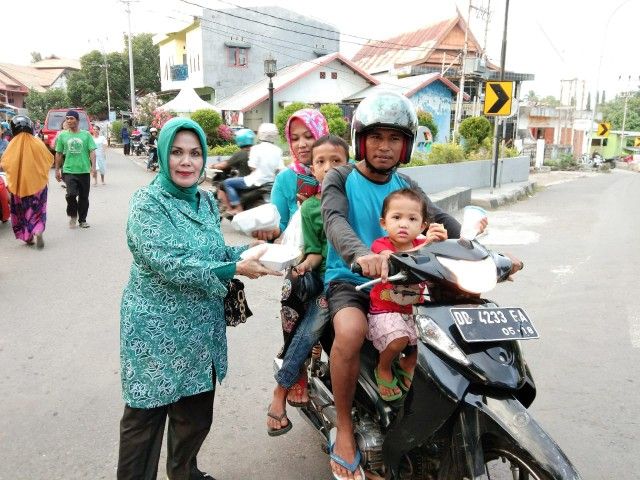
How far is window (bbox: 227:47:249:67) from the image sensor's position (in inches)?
1219

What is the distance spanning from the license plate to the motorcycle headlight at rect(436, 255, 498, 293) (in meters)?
0.08

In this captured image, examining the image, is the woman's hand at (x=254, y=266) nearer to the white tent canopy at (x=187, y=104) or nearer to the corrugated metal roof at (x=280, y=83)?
the white tent canopy at (x=187, y=104)

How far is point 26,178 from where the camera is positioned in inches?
294

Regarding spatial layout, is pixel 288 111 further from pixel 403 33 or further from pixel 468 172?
pixel 403 33

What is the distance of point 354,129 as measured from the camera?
2523 mm

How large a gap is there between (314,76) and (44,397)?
24738mm

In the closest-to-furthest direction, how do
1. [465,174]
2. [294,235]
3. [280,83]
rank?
[294,235]
[465,174]
[280,83]

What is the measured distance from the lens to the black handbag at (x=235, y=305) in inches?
98.8

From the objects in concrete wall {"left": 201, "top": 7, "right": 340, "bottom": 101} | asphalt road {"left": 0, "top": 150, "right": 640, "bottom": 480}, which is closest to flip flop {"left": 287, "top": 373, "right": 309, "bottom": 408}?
asphalt road {"left": 0, "top": 150, "right": 640, "bottom": 480}

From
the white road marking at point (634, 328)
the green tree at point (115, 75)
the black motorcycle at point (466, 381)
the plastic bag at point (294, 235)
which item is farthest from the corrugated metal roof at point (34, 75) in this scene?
the black motorcycle at point (466, 381)

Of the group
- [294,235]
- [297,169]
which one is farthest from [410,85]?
[294,235]

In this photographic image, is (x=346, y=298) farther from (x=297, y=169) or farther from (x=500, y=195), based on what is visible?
(x=500, y=195)

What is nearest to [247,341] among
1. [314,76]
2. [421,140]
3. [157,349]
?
[157,349]

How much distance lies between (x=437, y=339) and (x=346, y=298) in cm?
57
